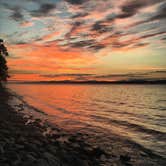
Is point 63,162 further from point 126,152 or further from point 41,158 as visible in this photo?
point 126,152

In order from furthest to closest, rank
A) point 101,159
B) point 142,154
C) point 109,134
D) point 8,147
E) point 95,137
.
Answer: point 109,134
point 95,137
point 142,154
point 101,159
point 8,147

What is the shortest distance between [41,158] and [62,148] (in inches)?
89.9

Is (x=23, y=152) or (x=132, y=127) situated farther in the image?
(x=132, y=127)

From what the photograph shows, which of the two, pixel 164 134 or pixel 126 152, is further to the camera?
pixel 164 134

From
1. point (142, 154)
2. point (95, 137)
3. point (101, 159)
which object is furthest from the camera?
point (95, 137)

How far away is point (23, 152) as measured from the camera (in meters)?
7.01

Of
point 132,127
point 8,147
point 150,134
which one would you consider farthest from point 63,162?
point 132,127

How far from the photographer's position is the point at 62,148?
892 centimetres

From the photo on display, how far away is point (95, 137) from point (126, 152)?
302cm

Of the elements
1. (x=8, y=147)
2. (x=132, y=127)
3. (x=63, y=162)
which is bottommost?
(x=132, y=127)

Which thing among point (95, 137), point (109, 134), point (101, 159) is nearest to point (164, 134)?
point (109, 134)

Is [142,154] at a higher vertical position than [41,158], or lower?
lower

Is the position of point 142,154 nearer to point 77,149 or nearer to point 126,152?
point 126,152

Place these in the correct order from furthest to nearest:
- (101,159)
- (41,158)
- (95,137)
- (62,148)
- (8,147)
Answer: (95,137) → (62,148) → (101,159) → (8,147) → (41,158)
